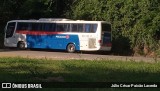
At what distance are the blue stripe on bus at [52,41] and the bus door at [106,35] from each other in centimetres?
213

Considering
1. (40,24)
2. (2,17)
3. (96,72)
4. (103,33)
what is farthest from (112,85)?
(2,17)

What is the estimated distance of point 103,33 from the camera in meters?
34.8

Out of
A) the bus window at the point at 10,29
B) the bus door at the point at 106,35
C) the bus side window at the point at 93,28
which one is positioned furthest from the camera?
the bus window at the point at 10,29

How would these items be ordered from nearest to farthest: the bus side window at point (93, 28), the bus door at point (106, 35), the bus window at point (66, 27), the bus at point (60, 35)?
the bus side window at point (93, 28) < the bus at point (60, 35) < the bus door at point (106, 35) < the bus window at point (66, 27)

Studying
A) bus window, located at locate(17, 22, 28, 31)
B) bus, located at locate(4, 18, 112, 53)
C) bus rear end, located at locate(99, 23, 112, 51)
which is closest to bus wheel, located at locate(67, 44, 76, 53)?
bus, located at locate(4, 18, 112, 53)

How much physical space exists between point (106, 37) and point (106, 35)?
172mm

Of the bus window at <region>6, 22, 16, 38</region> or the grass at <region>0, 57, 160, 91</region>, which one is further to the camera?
the bus window at <region>6, 22, 16, 38</region>

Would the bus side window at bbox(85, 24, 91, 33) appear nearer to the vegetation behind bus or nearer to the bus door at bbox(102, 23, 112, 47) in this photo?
the bus door at bbox(102, 23, 112, 47)

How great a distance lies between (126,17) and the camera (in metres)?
36.3

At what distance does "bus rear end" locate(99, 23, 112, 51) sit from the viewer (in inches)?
1366

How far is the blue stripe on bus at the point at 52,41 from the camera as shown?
35.8m

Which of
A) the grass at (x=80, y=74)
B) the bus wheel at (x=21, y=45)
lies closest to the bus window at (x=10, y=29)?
the bus wheel at (x=21, y=45)

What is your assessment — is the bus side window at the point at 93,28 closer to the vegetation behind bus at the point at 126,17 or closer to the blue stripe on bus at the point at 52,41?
the blue stripe on bus at the point at 52,41

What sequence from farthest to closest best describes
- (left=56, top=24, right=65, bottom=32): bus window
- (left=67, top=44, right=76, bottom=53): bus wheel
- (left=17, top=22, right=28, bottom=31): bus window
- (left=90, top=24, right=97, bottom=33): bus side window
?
(left=17, top=22, right=28, bottom=31): bus window → (left=56, top=24, right=65, bottom=32): bus window → (left=67, top=44, right=76, bottom=53): bus wheel → (left=90, top=24, right=97, bottom=33): bus side window
